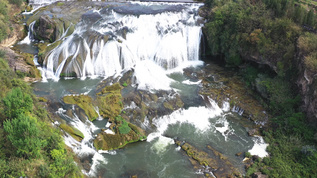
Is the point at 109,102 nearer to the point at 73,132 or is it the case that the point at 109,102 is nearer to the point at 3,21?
the point at 73,132

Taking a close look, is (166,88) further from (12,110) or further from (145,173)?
(12,110)

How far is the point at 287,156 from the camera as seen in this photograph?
19.9m

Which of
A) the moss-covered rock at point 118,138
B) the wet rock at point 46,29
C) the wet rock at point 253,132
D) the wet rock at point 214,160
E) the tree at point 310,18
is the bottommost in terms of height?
the wet rock at point 214,160

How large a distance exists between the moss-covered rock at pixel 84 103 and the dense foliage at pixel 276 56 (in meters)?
Result: 13.2

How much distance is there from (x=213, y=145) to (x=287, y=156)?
18.2ft

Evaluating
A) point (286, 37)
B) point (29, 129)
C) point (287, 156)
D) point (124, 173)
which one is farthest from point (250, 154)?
point (29, 129)

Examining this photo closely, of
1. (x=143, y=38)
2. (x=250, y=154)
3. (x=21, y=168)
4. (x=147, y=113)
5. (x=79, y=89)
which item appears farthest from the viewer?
(x=143, y=38)

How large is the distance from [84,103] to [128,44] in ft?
37.5

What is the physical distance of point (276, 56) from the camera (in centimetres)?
2675

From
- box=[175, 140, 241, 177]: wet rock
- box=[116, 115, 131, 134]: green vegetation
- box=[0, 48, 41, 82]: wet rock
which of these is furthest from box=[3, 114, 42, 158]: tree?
box=[0, 48, 41, 82]: wet rock

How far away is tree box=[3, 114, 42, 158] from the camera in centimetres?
1364

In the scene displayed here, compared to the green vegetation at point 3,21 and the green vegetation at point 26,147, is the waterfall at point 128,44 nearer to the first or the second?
the green vegetation at point 3,21

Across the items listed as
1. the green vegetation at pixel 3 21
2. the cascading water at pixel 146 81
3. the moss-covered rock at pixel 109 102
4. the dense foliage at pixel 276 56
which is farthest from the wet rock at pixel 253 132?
the green vegetation at pixel 3 21

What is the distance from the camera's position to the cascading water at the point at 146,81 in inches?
782
